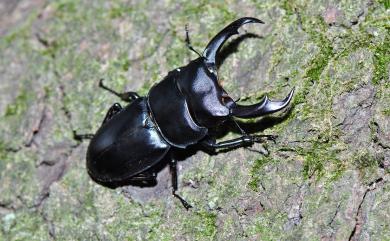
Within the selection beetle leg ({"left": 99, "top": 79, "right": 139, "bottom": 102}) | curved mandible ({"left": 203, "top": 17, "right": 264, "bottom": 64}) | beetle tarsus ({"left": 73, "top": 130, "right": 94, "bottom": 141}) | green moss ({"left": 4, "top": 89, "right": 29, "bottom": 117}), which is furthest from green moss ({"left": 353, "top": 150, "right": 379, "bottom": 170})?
green moss ({"left": 4, "top": 89, "right": 29, "bottom": 117})

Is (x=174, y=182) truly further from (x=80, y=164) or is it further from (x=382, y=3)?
(x=382, y=3)

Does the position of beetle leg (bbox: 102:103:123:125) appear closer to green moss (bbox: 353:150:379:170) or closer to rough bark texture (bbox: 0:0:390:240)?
rough bark texture (bbox: 0:0:390:240)

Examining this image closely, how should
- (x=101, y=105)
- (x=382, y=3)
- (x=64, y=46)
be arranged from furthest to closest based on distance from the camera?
(x=64, y=46) → (x=101, y=105) → (x=382, y=3)

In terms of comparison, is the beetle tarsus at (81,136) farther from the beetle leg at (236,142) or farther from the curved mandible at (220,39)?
the curved mandible at (220,39)

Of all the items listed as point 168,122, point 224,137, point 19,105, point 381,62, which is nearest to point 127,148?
point 168,122

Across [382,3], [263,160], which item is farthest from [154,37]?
[382,3]
